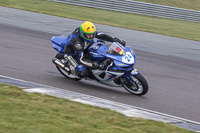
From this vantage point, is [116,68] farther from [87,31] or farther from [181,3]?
[181,3]

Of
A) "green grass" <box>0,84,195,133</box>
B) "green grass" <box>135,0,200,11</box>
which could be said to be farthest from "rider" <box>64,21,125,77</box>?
"green grass" <box>135,0,200,11</box>

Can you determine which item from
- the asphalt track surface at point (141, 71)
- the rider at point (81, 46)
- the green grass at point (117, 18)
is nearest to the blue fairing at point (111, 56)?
the rider at point (81, 46)

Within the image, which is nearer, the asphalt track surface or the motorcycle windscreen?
the asphalt track surface

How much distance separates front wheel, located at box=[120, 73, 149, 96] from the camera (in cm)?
799

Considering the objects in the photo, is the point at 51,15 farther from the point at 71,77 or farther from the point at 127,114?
the point at 127,114

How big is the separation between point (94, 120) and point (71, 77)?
12.1 ft

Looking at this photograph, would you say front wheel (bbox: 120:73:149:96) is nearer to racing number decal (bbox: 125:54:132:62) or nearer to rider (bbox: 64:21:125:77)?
racing number decal (bbox: 125:54:132:62)

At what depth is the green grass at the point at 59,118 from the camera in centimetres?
512

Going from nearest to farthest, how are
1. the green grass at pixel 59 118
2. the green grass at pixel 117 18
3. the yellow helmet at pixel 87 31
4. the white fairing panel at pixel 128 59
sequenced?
the green grass at pixel 59 118
the white fairing panel at pixel 128 59
the yellow helmet at pixel 87 31
the green grass at pixel 117 18

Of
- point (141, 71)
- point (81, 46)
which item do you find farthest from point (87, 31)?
point (141, 71)

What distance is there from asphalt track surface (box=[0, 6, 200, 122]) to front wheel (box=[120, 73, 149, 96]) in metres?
0.15

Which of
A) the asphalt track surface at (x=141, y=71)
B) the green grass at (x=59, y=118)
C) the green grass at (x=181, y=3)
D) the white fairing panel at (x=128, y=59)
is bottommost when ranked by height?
the green grass at (x=59, y=118)

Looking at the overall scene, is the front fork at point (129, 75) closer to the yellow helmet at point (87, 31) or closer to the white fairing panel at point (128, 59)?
A: the white fairing panel at point (128, 59)

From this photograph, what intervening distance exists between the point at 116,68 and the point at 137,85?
66 centimetres
